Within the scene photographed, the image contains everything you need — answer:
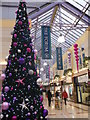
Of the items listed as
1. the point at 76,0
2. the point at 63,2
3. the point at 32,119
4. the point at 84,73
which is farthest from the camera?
the point at 84,73

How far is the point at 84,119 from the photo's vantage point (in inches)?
284

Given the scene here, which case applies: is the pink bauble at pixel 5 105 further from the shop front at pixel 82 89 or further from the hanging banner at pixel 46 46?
the shop front at pixel 82 89

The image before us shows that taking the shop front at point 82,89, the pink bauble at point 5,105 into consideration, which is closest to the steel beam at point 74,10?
the shop front at point 82,89

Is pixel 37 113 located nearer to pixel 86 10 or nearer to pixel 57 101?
pixel 57 101

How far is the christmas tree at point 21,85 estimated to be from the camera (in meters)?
4.24

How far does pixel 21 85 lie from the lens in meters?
4.36

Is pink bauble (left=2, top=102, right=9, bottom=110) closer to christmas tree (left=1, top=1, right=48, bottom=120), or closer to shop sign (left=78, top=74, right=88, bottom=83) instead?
christmas tree (left=1, top=1, right=48, bottom=120)

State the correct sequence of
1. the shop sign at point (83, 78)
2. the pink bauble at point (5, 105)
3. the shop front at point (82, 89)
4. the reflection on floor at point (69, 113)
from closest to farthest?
the pink bauble at point (5, 105) → the reflection on floor at point (69, 113) → the shop sign at point (83, 78) → the shop front at point (82, 89)

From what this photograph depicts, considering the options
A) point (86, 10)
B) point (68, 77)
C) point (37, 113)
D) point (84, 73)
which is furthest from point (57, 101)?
point (37, 113)

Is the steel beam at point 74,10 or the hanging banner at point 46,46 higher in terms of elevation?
the steel beam at point 74,10

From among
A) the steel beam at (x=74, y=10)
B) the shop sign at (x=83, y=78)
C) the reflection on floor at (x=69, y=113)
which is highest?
the steel beam at (x=74, y=10)

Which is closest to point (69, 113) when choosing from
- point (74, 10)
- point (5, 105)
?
point (5, 105)

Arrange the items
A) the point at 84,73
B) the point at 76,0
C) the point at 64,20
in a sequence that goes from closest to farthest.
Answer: the point at 76,0 < the point at 84,73 < the point at 64,20

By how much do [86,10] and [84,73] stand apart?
4697 mm
